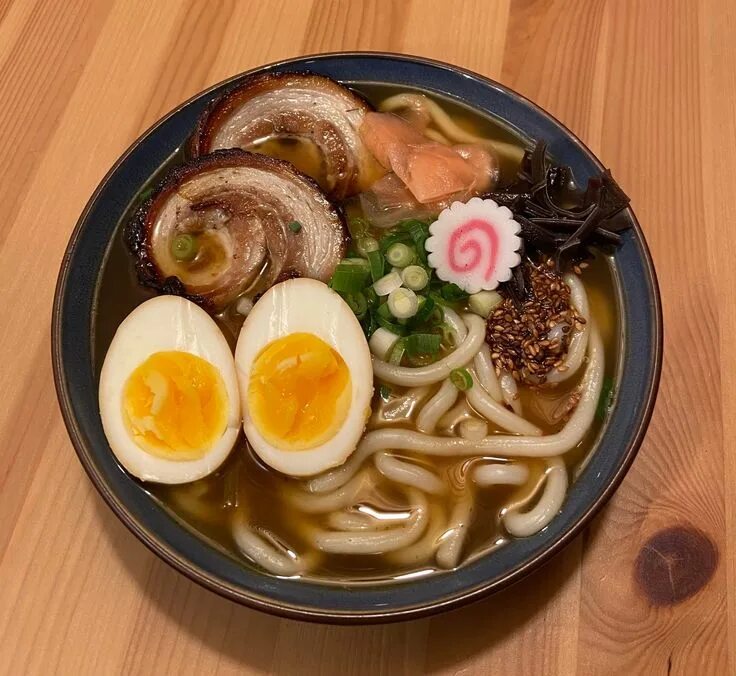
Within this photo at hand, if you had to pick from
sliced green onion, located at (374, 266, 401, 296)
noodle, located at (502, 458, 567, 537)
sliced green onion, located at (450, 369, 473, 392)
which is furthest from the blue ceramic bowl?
sliced green onion, located at (374, 266, 401, 296)

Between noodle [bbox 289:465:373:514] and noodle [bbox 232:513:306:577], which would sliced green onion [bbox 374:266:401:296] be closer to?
noodle [bbox 289:465:373:514]

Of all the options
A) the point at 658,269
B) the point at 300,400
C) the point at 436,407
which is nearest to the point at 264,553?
the point at 300,400

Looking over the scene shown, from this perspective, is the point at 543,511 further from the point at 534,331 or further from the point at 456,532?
the point at 534,331

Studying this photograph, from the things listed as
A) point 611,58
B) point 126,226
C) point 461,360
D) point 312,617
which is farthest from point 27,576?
point 611,58

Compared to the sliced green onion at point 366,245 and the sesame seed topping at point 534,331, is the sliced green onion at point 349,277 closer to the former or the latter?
the sliced green onion at point 366,245

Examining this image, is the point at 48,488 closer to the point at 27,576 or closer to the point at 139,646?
the point at 27,576
